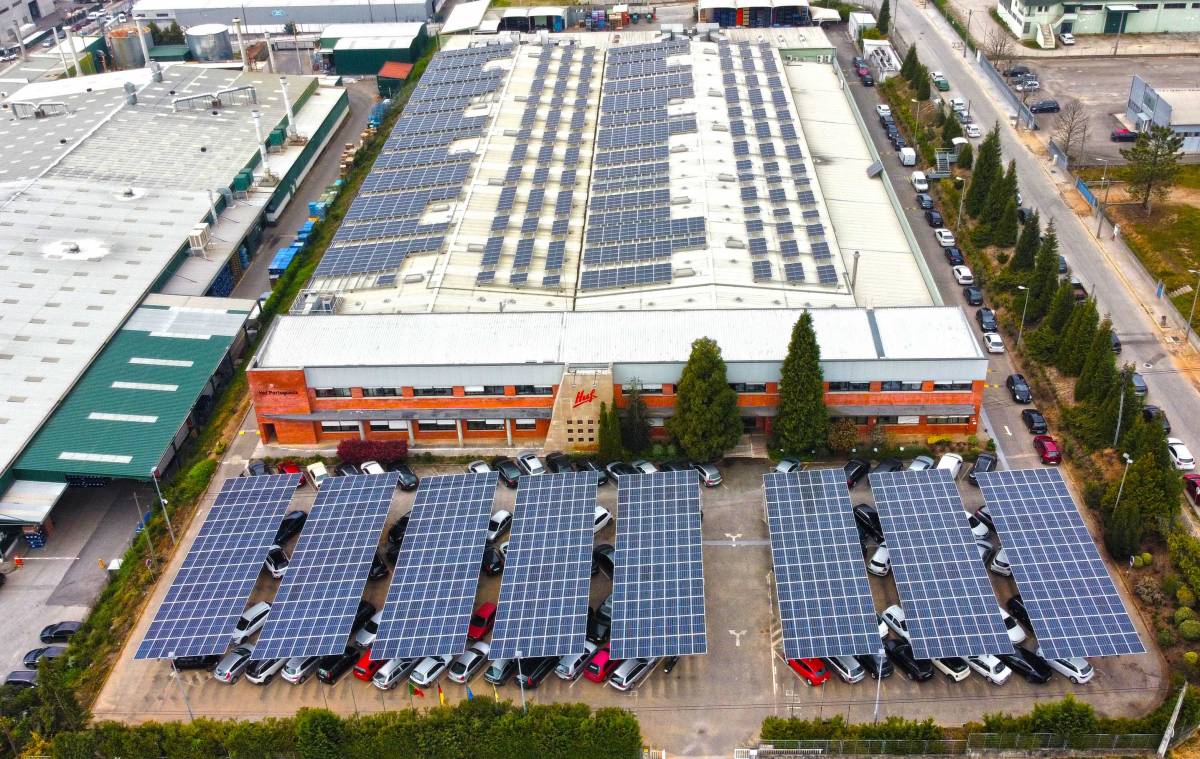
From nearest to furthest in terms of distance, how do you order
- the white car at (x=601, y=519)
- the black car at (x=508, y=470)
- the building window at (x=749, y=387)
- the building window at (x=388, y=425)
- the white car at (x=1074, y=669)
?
the white car at (x=1074, y=669) → the white car at (x=601, y=519) → the black car at (x=508, y=470) → the building window at (x=749, y=387) → the building window at (x=388, y=425)

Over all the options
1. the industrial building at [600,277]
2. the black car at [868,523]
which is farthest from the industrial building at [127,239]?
the black car at [868,523]

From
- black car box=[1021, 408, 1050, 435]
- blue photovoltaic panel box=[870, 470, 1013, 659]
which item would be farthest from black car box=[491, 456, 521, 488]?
black car box=[1021, 408, 1050, 435]

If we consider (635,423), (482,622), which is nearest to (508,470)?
(635,423)

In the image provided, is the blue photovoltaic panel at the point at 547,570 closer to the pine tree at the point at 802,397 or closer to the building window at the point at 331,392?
the pine tree at the point at 802,397

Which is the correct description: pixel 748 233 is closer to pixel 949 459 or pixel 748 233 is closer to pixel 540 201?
pixel 540 201

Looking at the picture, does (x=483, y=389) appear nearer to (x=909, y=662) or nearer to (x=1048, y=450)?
(x=909, y=662)
